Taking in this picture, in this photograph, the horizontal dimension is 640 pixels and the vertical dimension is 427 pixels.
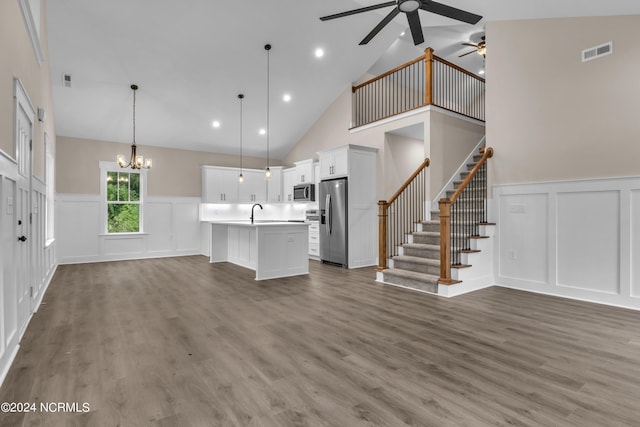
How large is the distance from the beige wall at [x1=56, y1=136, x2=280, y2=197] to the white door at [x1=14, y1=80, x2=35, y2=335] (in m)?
4.51

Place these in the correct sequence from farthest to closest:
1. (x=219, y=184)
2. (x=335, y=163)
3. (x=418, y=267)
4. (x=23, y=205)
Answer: (x=219, y=184), (x=335, y=163), (x=418, y=267), (x=23, y=205)

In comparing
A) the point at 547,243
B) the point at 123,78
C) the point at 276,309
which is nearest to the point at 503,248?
the point at 547,243

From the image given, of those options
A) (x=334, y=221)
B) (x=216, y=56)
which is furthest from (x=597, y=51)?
(x=216, y=56)

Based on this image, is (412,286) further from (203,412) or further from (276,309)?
(203,412)

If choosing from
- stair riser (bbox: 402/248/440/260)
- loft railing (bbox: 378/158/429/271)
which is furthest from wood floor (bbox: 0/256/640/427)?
loft railing (bbox: 378/158/429/271)

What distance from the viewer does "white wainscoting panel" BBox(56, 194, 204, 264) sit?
7.38 metres

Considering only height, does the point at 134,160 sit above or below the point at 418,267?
above

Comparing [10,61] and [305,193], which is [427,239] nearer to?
[305,193]

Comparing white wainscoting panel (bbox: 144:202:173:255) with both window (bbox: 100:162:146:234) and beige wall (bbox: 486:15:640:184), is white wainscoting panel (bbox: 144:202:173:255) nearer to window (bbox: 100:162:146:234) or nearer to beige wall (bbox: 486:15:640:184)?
window (bbox: 100:162:146:234)

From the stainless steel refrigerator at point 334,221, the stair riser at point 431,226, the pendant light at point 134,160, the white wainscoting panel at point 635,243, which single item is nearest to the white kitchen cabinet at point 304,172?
the stainless steel refrigerator at point 334,221

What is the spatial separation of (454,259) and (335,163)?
3.21 meters

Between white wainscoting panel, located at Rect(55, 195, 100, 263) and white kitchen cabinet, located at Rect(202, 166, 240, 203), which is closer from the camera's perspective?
white wainscoting panel, located at Rect(55, 195, 100, 263)

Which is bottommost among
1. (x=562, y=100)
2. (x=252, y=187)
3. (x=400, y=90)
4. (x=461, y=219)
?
(x=461, y=219)

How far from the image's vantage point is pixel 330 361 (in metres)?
2.51
